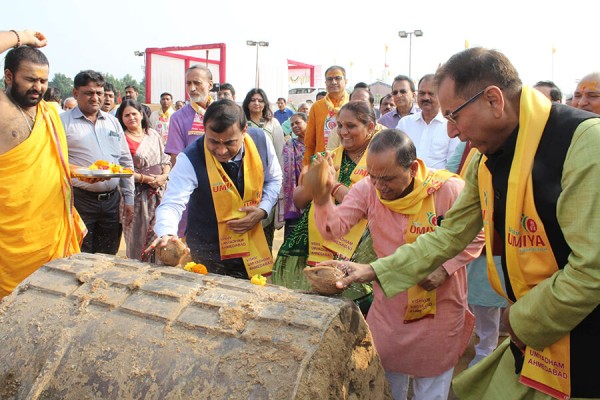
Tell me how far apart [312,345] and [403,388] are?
123 cm

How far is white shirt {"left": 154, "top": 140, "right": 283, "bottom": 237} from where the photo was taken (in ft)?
10.6

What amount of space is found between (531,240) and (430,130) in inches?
121

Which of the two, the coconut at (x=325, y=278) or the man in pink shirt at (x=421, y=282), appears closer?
the coconut at (x=325, y=278)

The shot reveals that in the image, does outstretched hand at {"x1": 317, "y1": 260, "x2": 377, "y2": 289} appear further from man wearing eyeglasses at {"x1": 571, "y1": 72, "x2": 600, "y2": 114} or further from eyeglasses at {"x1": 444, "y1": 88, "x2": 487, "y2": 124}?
man wearing eyeglasses at {"x1": 571, "y1": 72, "x2": 600, "y2": 114}

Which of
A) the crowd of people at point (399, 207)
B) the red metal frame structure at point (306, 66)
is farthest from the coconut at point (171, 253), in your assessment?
the red metal frame structure at point (306, 66)

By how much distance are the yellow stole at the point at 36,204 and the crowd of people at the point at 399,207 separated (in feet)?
0.04

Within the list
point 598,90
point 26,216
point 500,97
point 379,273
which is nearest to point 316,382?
point 379,273

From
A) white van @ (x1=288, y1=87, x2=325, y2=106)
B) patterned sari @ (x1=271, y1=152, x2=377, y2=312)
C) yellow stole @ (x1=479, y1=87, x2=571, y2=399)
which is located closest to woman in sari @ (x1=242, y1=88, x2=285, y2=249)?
patterned sari @ (x1=271, y1=152, x2=377, y2=312)

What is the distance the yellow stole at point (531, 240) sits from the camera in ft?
5.73

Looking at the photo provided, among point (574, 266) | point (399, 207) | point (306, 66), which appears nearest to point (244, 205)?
point (399, 207)

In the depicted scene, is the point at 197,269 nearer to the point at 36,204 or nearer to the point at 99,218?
the point at 36,204

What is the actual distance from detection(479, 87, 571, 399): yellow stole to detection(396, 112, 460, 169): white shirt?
9.29 feet

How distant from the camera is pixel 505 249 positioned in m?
1.89

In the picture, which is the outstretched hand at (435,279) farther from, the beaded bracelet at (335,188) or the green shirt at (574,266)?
the beaded bracelet at (335,188)
